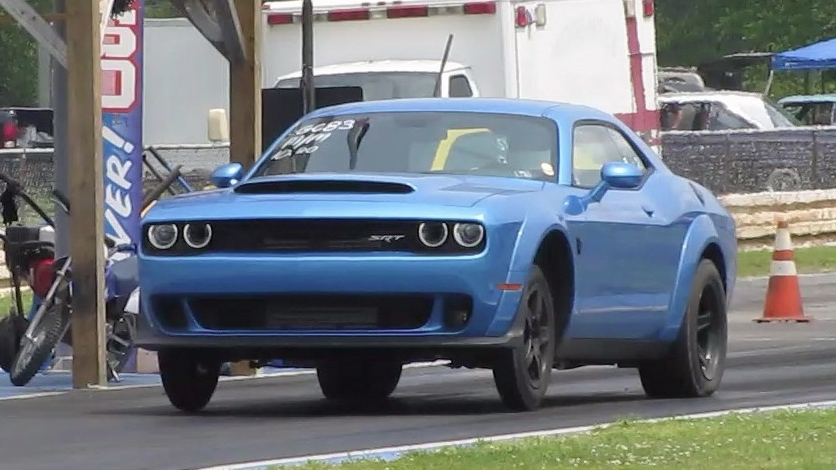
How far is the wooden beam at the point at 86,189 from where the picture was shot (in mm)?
12531

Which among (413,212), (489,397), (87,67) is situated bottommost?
(489,397)

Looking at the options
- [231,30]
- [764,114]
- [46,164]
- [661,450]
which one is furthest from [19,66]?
[661,450]

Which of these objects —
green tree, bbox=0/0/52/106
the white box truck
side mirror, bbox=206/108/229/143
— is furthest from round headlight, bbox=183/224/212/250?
green tree, bbox=0/0/52/106

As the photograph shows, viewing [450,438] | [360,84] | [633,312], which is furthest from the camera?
[360,84]

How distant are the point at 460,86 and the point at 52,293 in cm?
1060

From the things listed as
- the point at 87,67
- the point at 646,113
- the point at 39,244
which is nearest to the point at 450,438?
the point at 87,67

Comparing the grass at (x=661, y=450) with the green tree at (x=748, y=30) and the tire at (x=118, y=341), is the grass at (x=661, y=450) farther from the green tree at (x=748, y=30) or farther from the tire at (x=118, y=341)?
the green tree at (x=748, y=30)

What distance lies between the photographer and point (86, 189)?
498 inches

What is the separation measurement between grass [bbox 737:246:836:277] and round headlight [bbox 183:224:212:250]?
568 inches

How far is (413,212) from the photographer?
32.3 ft

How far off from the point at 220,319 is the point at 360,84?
1294cm

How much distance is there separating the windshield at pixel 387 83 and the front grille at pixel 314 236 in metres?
12.5

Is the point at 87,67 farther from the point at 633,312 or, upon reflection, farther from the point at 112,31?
the point at 633,312

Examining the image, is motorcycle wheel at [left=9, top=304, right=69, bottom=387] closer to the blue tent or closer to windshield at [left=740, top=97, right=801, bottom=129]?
windshield at [left=740, top=97, right=801, bottom=129]
